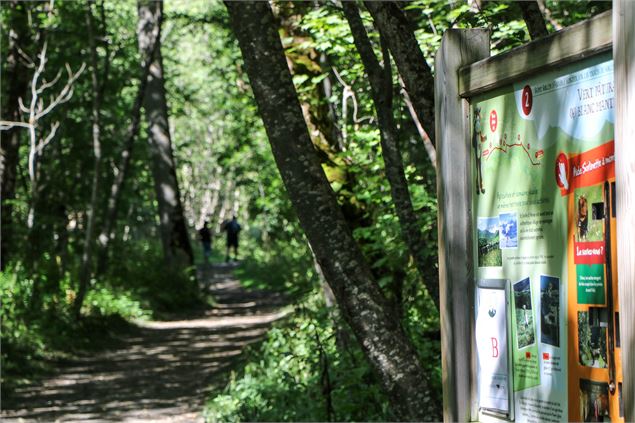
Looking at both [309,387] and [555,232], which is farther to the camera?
[309,387]

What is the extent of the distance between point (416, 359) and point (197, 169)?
62.6 m

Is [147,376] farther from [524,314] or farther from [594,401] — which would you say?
[594,401]

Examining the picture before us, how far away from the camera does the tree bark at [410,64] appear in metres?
5.25

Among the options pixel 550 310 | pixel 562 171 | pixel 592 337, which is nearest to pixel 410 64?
pixel 562 171

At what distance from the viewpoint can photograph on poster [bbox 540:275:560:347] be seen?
284cm

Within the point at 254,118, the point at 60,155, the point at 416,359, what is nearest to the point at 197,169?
the point at 60,155

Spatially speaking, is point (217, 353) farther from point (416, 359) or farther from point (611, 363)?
point (611, 363)

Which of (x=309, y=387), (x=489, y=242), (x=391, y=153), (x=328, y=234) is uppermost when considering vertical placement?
(x=391, y=153)

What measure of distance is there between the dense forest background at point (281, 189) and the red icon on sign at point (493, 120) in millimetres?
2001

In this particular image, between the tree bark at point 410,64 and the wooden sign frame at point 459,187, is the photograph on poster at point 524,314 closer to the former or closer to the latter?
the wooden sign frame at point 459,187

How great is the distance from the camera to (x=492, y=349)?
3195mm

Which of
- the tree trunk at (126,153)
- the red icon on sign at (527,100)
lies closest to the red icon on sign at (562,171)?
the red icon on sign at (527,100)

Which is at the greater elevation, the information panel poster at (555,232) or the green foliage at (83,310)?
the information panel poster at (555,232)

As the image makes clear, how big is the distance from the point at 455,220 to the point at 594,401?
2.86ft
